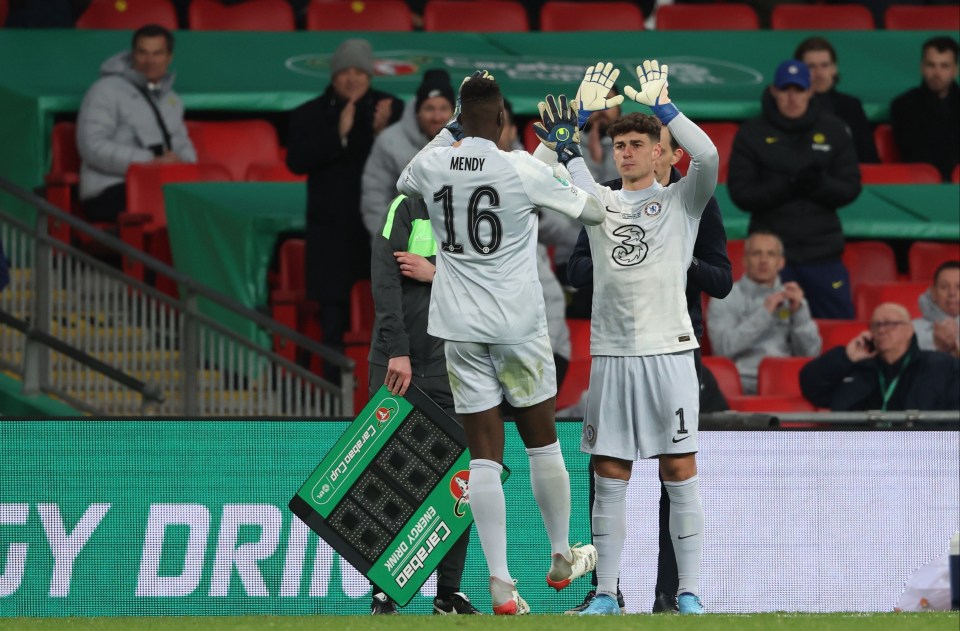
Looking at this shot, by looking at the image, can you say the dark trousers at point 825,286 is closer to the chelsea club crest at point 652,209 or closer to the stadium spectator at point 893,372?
the stadium spectator at point 893,372

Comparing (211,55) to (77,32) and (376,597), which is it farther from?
(376,597)

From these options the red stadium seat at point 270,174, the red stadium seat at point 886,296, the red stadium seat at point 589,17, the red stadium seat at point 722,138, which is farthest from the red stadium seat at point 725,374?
the red stadium seat at point 589,17

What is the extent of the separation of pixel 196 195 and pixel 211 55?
3.22m

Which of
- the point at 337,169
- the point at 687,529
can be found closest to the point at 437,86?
the point at 337,169

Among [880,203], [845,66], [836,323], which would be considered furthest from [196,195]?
[845,66]

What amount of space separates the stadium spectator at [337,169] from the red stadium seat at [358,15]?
4529mm

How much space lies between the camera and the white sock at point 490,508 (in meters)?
6.85

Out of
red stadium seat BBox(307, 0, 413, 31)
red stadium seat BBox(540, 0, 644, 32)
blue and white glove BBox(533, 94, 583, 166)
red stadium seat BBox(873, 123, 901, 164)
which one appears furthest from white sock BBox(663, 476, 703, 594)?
red stadium seat BBox(540, 0, 644, 32)

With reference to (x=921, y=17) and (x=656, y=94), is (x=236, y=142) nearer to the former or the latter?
(x=921, y=17)

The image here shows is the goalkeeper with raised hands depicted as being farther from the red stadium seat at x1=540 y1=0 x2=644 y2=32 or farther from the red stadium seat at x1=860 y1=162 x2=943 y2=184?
the red stadium seat at x1=540 y1=0 x2=644 y2=32

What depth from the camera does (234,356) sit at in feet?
35.3

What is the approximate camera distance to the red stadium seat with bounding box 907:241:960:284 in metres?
12.9

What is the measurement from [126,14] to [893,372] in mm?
7718

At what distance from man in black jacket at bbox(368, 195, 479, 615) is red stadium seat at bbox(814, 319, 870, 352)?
4.31 metres
